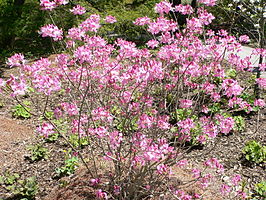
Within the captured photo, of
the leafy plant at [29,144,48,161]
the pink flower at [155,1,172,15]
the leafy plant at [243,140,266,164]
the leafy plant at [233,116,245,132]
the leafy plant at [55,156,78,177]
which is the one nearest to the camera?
the pink flower at [155,1,172,15]

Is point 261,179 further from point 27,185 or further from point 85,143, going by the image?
point 27,185

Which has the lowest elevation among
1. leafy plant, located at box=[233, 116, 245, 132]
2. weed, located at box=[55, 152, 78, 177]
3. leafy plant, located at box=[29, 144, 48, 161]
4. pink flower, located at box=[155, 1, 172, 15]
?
leafy plant, located at box=[29, 144, 48, 161]

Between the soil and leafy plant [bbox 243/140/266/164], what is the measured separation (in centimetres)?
9

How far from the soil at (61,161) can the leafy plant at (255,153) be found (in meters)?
0.09

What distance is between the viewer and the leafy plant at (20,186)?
12.2 ft

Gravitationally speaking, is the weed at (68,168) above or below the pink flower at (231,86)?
below

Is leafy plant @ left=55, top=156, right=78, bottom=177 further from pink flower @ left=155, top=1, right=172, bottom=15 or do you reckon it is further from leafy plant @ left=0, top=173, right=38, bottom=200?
pink flower @ left=155, top=1, right=172, bottom=15

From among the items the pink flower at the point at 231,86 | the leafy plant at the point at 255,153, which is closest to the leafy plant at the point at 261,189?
the leafy plant at the point at 255,153

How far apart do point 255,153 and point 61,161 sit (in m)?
2.86

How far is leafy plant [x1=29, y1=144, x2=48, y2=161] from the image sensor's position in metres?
4.51

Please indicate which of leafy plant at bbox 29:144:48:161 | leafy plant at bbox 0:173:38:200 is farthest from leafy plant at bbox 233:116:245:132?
leafy plant at bbox 0:173:38:200

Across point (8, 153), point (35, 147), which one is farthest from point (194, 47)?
point (8, 153)

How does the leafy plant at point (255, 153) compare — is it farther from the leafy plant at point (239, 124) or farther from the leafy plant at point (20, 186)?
the leafy plant at point (20, 186)

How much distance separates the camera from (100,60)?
3055 millimetres
